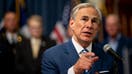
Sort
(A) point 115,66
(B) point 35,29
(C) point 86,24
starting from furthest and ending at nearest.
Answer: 1. (B) point 35,29
2. (C) point 86,24
3. (A) point 115,66

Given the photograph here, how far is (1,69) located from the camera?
7.38 metres

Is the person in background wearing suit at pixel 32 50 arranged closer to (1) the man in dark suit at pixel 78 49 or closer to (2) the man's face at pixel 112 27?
(2) the man's face at pixel 112 27

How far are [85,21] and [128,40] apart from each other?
12.3 ft

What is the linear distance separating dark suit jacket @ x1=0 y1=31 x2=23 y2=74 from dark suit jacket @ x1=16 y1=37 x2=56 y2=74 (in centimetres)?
10

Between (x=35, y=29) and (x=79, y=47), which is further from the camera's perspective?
(x=35, y=29)

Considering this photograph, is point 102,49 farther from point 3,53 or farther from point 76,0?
point 76,0

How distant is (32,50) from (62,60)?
10.6 feet

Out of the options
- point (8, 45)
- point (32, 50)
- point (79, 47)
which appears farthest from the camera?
point (8, 45)

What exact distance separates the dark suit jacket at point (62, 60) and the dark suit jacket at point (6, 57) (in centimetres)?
323

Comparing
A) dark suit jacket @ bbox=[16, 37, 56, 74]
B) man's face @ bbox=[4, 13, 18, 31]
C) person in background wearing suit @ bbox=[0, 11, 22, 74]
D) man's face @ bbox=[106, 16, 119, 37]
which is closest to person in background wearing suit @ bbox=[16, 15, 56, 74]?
dark suit jacket @ bbox=[16, 37, 56, 74]

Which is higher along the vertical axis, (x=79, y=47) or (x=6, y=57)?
(x=79, y=47)

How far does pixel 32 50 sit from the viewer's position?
7.33 metres

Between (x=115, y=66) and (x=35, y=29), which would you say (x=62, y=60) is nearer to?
(x=115, y=66)

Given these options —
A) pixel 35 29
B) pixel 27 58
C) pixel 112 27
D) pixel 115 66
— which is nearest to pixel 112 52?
pixel 115 66
